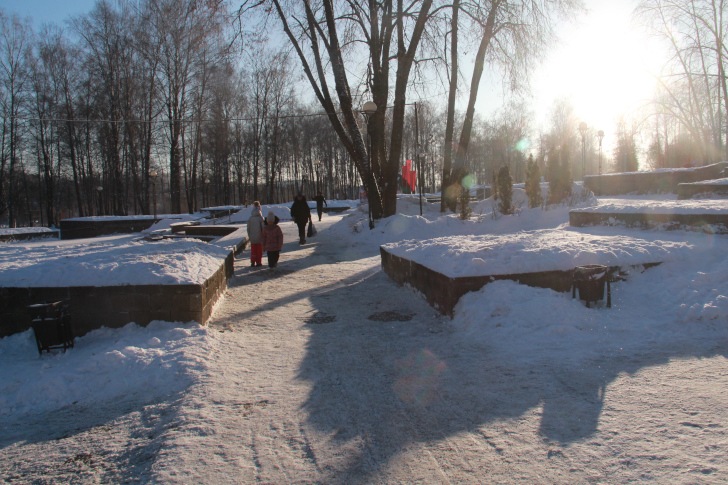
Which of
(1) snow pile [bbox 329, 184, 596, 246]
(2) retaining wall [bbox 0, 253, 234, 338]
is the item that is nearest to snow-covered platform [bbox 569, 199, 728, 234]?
(1) snow pile [bbox 329, 184, 596, 246]

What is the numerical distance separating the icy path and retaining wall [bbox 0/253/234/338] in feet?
2.54

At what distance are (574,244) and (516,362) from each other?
2810 millimetres

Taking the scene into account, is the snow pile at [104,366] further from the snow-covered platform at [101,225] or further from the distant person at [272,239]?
the snow-covered platform at [101,225]

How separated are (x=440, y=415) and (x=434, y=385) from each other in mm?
536

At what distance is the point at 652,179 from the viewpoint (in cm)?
2150

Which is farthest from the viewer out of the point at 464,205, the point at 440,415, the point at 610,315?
the point at 464,205

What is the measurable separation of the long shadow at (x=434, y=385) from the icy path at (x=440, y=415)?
0.01 metres

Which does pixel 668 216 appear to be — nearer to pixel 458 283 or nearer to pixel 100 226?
pixel 458 283

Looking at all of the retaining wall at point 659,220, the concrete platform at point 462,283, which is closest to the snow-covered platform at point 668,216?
the retaining wall at point 659,220

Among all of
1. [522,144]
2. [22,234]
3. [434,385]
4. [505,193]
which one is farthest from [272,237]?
[522,144]

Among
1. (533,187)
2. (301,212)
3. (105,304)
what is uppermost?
(533,187)

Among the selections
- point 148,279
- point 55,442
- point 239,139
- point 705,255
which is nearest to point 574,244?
point 705,255

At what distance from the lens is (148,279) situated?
5.22 metres

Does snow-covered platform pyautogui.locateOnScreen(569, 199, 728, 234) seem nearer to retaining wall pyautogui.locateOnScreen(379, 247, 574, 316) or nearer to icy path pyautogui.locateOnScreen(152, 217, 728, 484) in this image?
retaining wall pyautogui.locateOnScreen(379, 247, 574, 316)
